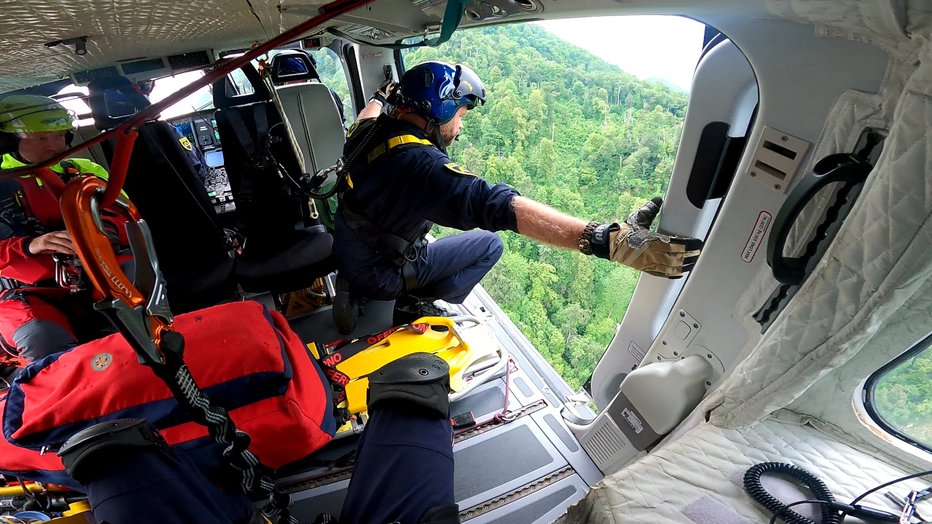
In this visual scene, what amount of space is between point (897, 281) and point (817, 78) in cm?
52

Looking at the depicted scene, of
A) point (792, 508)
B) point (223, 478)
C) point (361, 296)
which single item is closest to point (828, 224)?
point (792, 508)

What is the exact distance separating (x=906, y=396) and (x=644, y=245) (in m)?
0.80

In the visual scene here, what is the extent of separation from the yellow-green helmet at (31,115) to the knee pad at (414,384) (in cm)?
214

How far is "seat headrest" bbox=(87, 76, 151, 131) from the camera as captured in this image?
2.71m

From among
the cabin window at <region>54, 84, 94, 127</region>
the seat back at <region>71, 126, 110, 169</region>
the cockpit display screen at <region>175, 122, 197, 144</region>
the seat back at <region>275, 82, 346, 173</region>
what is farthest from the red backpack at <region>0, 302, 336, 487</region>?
the cockpit display screen at <region>175, 122, 197, 144</region>

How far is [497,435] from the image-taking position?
2725mm

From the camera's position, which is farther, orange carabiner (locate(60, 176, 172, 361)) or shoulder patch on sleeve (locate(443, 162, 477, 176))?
shoulder patch on sleeve (locate(443, 162, 477, 176))

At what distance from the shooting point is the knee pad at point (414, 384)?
1.60 metres

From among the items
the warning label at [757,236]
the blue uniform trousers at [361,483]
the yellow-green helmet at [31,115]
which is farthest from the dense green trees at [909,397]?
the yellow-green helmet at [31,115]

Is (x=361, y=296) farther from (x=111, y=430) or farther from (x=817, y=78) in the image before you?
(x=817, y=78)

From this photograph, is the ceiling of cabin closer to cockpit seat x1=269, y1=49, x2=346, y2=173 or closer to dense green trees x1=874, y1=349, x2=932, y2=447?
dense green trees x1=874, y1=349, x2=932, y2=447

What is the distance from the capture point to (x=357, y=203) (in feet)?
9.97

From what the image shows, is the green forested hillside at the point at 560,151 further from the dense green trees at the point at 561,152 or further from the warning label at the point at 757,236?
the warning label at the point at 757,236

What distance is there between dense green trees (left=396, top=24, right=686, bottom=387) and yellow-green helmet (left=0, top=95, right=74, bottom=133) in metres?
2.49
